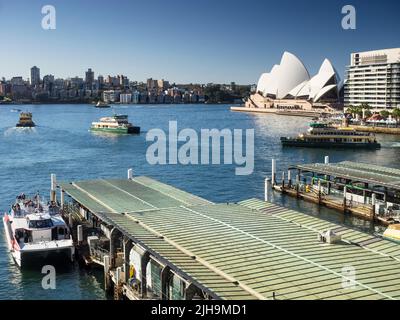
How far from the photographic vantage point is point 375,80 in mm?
37438

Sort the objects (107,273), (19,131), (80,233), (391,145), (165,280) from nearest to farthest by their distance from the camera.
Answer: (165,280), (107,273), (80,233), (391,145), (19,131)

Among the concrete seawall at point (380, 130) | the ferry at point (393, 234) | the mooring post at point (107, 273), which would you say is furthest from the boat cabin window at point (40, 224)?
the concrete seawall at point (380, 130)

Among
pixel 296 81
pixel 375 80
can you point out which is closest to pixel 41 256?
pixel 375 80

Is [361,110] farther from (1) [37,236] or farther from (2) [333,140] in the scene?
(1) [37,236]

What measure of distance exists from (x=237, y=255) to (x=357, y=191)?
18.4 feet

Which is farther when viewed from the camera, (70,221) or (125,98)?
(125,98)

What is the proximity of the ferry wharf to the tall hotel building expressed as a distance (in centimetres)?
2661

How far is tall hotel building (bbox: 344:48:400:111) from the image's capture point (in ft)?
118

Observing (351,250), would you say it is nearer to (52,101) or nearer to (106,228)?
(106,228)

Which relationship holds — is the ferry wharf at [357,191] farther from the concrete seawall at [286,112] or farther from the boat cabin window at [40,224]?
the concrete seawall at [286,112]

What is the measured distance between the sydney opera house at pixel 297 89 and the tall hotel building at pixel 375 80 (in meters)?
1.31

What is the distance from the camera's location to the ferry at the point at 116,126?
24422mm

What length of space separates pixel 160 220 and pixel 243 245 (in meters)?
1.15

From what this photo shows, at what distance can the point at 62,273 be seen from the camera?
586 centimetres
